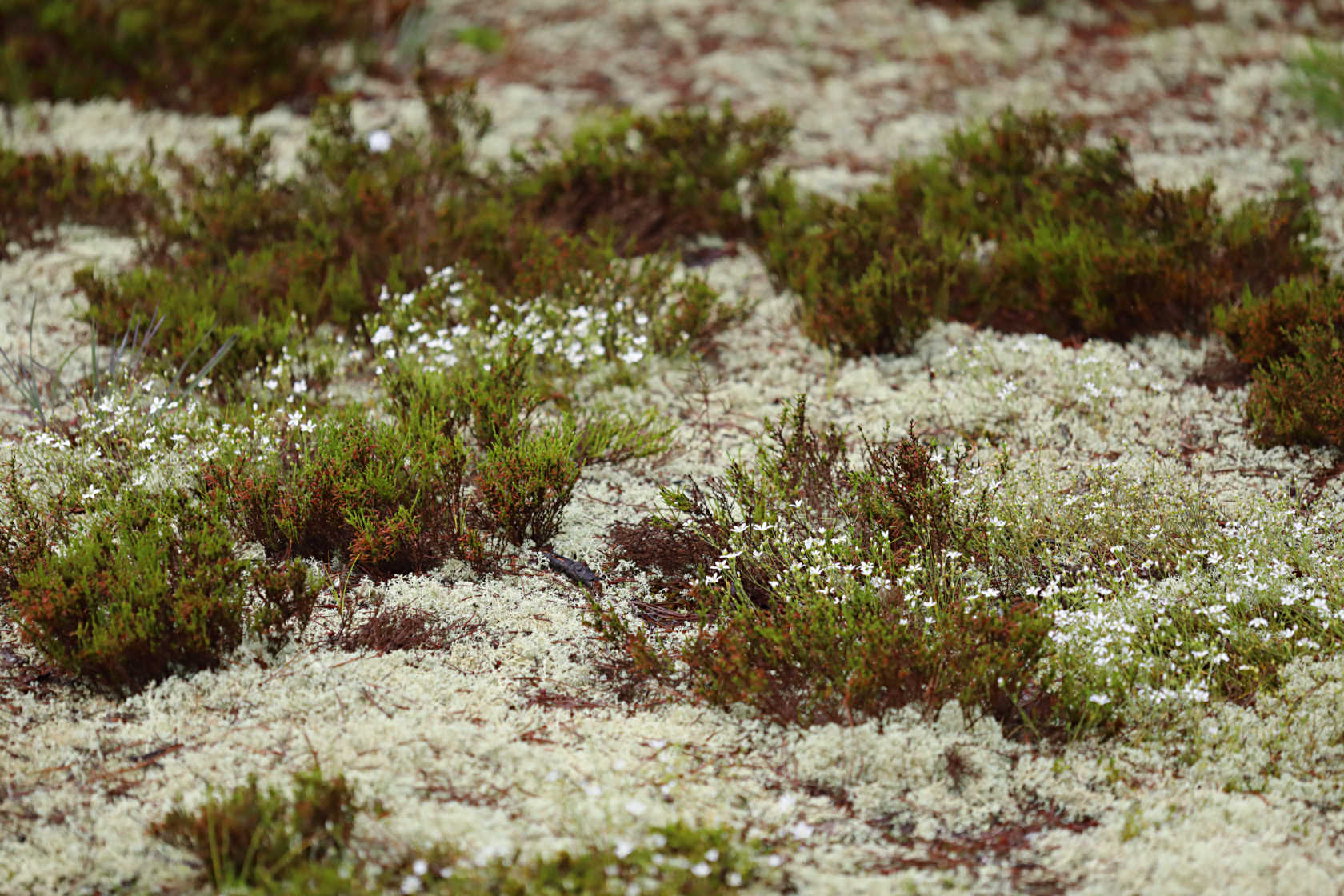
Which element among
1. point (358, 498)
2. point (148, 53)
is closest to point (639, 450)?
point (358, 498)

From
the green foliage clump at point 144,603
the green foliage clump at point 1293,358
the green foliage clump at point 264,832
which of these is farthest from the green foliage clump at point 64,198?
Result: the green foliage clump at point 1293,358

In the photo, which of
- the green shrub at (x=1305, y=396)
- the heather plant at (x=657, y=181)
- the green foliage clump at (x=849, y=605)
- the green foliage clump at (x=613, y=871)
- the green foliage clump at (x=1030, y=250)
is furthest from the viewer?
the heather plant at (x=657, y=181)

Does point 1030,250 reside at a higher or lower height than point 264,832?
higher

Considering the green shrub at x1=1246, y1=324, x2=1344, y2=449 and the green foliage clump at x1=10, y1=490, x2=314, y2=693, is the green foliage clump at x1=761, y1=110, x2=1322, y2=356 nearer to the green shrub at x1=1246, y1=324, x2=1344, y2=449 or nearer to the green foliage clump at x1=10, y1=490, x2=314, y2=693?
the green shrub at x1=1246, y1=324, x2=1344, y2=449

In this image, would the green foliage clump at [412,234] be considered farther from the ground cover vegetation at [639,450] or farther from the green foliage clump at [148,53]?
the green foliage clump at [148,53]

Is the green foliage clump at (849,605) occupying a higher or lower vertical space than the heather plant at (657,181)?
lower

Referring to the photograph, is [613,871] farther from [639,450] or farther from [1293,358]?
[1293,358]

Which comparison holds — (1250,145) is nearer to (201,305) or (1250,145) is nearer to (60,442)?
(201,305)

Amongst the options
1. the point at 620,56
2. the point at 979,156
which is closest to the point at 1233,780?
the point at 979,156
